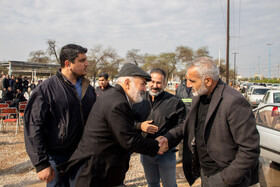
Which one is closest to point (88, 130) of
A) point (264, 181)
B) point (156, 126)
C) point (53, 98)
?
point (53, 98)

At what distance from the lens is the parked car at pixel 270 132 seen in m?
4.36

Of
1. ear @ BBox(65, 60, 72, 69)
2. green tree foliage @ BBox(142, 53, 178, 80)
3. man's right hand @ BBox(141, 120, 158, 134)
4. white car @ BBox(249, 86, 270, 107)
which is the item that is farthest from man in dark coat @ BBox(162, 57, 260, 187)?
green tree foliage @ BBox(142, 53, 178, 80)

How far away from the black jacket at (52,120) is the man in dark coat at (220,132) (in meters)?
1.25

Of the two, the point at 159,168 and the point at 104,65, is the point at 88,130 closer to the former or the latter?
the point at 159,168

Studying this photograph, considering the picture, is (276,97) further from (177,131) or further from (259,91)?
(177,131)

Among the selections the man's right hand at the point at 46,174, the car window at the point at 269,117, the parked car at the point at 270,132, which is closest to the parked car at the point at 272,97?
the car window at the point at 269,117

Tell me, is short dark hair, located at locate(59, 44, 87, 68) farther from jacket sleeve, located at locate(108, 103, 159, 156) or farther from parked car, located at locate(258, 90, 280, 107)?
parked car, located at locate(258, 90, 280, 107)

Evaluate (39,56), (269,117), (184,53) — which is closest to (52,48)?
(39,56)

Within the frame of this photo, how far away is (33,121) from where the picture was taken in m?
2.21

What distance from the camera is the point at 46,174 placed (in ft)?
7.02

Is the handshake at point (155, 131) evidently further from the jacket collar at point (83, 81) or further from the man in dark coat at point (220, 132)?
the jacket collar at point (83, 81)

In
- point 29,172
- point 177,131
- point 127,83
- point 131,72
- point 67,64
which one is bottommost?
point 29,172

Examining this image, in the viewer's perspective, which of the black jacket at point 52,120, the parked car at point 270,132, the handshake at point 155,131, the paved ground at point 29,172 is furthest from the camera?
the parked car at point 270,132

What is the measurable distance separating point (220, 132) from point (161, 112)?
1.01 meters
